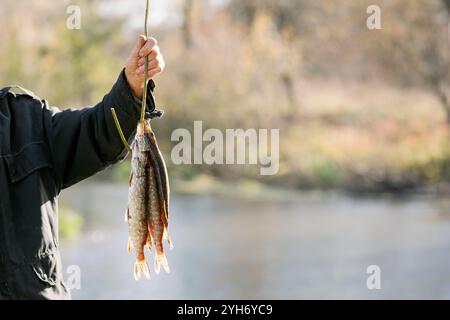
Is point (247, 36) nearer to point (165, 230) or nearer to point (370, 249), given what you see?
point (370, 249)

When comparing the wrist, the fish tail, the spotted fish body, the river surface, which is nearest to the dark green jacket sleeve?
the wrist

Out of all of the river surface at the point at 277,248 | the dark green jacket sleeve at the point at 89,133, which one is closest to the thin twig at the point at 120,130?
the dark green jacket sleeve at the point at 89,133

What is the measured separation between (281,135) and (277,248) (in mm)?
6457

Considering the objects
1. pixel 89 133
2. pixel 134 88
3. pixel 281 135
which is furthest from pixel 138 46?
pixel 281 135

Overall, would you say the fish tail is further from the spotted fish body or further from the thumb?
the thumb

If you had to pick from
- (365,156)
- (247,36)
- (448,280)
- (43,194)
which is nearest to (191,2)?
(247,36)

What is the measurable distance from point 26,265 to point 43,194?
0.71 ft

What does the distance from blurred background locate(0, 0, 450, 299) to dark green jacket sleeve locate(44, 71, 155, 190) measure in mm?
6450

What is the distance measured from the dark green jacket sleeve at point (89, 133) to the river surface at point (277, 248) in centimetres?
633

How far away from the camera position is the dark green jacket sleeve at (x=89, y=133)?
2283mm

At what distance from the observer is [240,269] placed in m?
9.97

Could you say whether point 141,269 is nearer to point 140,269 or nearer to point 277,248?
point 140,269

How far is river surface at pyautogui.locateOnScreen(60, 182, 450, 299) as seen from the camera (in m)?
9.04

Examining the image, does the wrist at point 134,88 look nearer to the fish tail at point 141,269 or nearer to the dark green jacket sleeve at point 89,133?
the dark green jacket sleeve at point 89,133
